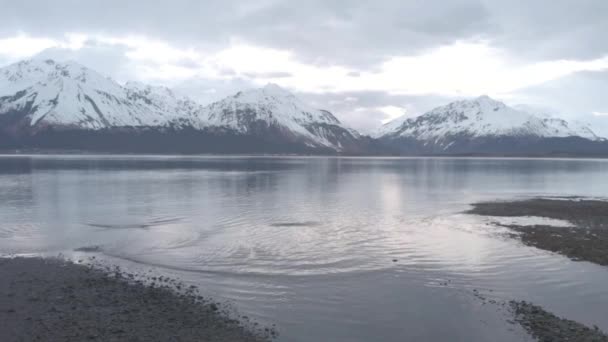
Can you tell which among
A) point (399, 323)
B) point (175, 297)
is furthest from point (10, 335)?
point (399, 323)

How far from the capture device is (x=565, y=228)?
4534cm

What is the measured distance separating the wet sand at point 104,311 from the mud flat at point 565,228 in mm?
25980

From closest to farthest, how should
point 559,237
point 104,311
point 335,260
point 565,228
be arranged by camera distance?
point 104,311 → point 335,260 → point 559,237 → point 565,228

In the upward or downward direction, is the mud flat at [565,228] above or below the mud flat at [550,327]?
above

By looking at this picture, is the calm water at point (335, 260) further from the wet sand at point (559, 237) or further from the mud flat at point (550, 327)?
the wet sand at point (559, 237)

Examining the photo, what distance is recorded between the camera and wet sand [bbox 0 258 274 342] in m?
19.3

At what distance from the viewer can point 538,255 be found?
34375 mm

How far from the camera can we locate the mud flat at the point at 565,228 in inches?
1395

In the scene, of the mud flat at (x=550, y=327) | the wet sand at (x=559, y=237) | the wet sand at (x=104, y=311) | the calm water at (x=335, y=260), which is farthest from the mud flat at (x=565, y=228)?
the wet sand at (x=104, y=311)

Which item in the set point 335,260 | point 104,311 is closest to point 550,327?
point 335,260

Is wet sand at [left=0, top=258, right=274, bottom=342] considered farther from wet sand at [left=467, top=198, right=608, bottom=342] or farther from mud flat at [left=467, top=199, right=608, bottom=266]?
mud flat at [left=467, top=199, right=608, bottom=266]

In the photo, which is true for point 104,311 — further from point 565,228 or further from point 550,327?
point 565,228

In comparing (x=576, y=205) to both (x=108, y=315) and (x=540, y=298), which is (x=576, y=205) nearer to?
(x=540, y=298)

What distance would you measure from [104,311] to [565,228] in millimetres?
41178
